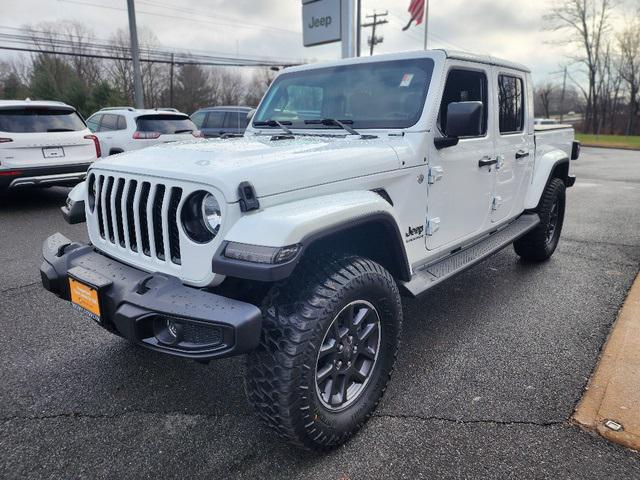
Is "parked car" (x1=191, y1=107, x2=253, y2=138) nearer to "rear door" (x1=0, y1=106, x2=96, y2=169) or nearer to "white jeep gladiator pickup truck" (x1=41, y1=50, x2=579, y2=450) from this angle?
"rear door" (x1=0, y1=106, x2=96, y2=169)

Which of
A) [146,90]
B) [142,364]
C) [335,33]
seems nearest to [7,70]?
[146,90]

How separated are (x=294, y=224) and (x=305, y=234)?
0.07m

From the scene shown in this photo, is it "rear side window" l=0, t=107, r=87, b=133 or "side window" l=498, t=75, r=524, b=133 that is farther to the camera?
"rear side window" l=0, t=107, r=87, b=133

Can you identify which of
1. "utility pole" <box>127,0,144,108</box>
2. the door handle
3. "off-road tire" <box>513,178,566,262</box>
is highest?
"utility pole" <box>127,0,144,108</box>

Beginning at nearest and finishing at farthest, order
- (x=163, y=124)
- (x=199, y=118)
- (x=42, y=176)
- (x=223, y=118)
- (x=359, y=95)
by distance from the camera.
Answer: (x=359, y=95) → (x=42, y=176) → (x=163, y=124) → (x=223, y=118) → (x=199, y=118)

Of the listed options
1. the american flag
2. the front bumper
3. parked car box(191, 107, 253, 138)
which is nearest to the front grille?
the front bumper

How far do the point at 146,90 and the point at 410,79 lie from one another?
142ft

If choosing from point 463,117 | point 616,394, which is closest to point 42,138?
point 463,117

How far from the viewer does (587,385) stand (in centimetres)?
287

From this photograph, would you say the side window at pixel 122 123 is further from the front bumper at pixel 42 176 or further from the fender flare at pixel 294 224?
the fender flare at pixel 294 224

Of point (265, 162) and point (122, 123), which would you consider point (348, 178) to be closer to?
point (265, 162)

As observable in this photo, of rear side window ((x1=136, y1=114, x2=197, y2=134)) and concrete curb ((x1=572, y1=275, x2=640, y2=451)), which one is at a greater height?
rear side window ((x1=136, y1=114, x2=197, y2=134))

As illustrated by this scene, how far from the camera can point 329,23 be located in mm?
13539

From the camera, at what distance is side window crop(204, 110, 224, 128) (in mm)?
12453
